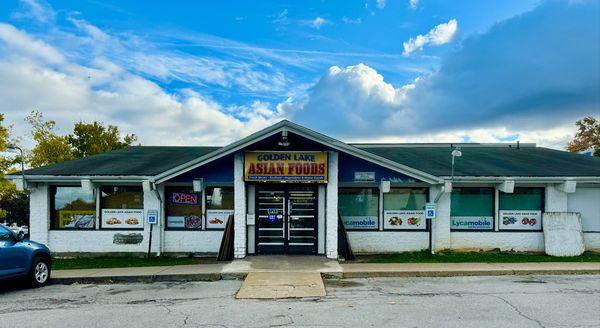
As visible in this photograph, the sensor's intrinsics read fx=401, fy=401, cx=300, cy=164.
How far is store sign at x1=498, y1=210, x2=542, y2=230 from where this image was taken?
1375 centimetres

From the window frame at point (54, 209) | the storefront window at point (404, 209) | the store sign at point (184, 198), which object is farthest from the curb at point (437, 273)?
the window frame at point (54, 209)

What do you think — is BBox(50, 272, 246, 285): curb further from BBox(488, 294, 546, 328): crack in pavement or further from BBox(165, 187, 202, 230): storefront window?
BBox(488, 294, 546, 328): crack in pavement

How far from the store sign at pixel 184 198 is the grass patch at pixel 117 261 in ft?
6.01

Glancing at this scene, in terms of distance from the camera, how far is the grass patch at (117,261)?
38.1 ft

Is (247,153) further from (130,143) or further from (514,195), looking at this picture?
(130,143)

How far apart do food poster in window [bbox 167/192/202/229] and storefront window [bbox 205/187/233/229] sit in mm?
337

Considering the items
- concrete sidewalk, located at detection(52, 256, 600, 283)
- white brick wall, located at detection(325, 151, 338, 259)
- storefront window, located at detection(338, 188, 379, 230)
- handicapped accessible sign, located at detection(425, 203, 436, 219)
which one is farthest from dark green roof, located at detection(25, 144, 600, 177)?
white brick wall, located at detection(325, 151, 338, 259)

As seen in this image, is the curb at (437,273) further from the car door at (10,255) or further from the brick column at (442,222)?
the car door at (10,255)

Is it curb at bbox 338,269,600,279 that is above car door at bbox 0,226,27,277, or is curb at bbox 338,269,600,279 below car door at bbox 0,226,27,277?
below

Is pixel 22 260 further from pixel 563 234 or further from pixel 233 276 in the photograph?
pixel 563 234

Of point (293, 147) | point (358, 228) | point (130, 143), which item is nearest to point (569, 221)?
point (358, 228)

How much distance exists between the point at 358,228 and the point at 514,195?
555 cm

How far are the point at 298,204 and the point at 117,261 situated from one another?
19.2 ft

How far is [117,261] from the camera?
1235cm
